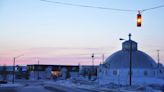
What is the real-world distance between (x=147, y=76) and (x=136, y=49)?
1065 centimetres

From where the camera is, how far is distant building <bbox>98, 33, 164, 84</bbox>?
113m

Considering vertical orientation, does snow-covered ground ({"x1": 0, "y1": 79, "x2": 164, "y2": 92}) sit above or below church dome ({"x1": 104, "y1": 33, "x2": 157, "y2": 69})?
below

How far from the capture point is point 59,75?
191625 mm

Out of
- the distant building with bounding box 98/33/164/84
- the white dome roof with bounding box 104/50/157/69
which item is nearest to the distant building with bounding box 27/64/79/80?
the distant building with bounding box 98/33/164/84

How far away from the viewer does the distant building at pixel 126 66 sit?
112750mm

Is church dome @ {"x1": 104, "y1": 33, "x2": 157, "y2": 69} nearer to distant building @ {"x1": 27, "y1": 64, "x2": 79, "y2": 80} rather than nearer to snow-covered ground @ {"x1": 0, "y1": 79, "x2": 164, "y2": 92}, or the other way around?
snow-covered ground @ {"x1": 0, "y1": 79, "x2": 164, "y2": 92}

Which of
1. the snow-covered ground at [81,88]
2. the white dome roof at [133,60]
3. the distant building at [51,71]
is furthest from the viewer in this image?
the distant building at [51,71]

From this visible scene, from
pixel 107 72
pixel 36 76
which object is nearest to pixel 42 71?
pixel 36 76

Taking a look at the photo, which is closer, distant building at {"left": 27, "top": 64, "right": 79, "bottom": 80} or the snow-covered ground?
the snow-covered ground

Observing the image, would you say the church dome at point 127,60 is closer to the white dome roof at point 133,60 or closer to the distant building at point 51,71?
the white dome roof at point 133,60

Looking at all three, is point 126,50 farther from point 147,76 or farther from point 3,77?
point 3,77

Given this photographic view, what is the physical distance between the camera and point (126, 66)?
11312 centimetres

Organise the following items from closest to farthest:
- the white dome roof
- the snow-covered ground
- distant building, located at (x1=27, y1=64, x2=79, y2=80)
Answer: the snow-covered ground
the white dome roof
distant building, located at (x1=27, y1=64, x2=79, y2=80)

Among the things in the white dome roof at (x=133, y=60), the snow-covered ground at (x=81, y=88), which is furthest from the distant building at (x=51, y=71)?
the snow-covered ground at (x=81, y=88)
